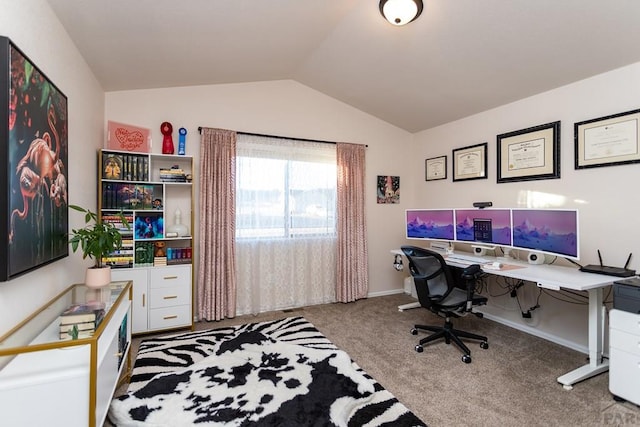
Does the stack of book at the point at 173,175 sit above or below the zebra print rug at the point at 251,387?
above

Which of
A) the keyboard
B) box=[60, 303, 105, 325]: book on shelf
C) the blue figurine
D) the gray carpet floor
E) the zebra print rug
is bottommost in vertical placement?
the gray carpet floor

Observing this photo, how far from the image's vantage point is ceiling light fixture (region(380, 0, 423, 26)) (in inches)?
78.7

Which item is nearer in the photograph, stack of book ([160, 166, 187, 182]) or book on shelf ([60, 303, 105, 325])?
book on shelf ([60, 303, 105, 325])

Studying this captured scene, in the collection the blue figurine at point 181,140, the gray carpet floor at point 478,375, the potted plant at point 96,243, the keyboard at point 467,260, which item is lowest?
the gray carpet floor at point 478,375

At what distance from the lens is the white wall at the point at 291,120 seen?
3180 millimetres

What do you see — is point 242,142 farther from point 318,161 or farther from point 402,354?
point 402,354

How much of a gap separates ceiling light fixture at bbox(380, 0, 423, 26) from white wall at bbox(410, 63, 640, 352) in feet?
5.62

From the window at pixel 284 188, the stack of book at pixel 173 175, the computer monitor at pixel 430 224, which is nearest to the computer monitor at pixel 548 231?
the computer monitor at pixel 430 224

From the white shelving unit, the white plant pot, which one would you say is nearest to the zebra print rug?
the white shelving unit

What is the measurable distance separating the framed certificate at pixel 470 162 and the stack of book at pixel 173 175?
3.21 meters

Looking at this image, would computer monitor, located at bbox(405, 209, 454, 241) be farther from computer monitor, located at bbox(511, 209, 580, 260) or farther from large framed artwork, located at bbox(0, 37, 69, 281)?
large framed artwork, located at bbox(0, 37, 69, 281)

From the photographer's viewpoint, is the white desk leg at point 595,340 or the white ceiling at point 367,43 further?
the white desk leg at point 595,340

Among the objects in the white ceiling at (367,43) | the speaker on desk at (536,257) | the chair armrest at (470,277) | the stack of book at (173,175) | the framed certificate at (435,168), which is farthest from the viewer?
the framed certificate at (435,168)

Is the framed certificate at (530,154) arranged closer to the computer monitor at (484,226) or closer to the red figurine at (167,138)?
the computer monitor at (484,226)
